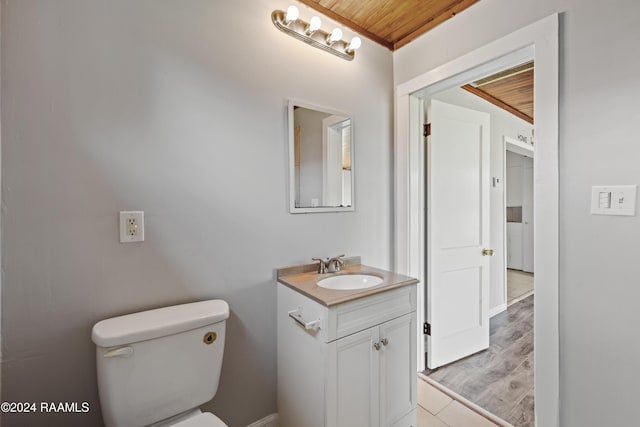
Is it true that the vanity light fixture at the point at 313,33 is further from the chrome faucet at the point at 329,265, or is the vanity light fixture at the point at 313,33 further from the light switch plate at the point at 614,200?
the light switch plate at the point at 614,200

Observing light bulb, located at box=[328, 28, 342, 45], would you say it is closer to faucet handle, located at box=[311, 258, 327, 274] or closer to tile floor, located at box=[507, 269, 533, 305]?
faucet handle, located at box=[311, 258, 327, 274]

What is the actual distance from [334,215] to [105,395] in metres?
1.29

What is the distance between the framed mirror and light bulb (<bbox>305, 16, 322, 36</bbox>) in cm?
39

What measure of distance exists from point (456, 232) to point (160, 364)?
6.67 feet

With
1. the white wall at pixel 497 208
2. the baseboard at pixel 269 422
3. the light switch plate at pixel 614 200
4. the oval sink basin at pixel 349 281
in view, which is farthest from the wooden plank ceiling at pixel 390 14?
the baseboard at pixel 269 422

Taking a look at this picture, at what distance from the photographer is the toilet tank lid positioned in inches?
36.3

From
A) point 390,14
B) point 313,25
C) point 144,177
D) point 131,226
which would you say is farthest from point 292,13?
point 131,226

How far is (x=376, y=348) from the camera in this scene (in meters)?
1.27

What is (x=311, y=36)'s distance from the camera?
61.0 inches

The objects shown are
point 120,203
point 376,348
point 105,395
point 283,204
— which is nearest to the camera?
point 105,395

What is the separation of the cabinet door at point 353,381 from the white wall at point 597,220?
2.79 feet

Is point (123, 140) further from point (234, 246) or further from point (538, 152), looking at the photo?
point (538, 152)

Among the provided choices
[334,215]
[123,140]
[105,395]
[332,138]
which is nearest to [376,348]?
[334,215]

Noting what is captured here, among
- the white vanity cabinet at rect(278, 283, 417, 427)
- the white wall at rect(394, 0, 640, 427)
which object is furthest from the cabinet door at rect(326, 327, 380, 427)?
the white wall at rect(394, 0, 640, 427)
